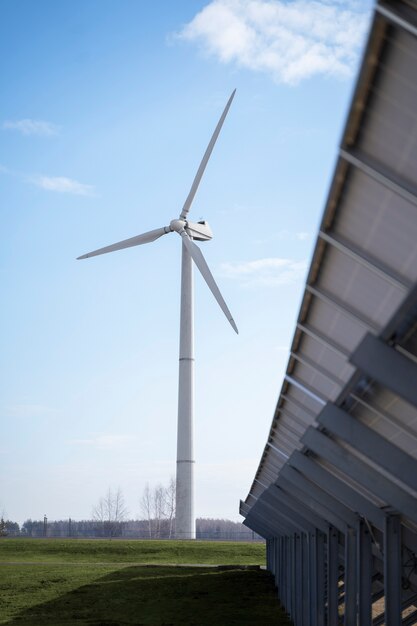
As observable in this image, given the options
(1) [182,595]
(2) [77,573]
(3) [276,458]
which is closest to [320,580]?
(3) [276,458]

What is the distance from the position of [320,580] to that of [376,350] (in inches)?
533

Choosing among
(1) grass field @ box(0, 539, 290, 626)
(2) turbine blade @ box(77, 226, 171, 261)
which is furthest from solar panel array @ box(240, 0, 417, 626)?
(2) turbine blade @ box(77, 226, 171, 261)

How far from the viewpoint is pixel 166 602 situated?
37.3 meters

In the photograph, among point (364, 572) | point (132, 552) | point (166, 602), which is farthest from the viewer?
point (132, 552)

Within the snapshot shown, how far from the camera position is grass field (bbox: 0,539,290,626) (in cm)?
3188

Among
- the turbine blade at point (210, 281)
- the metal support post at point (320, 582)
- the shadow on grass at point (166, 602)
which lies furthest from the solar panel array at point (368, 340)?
the turbine blade at point (210, 281)

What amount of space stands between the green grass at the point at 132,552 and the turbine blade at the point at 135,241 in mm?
24564

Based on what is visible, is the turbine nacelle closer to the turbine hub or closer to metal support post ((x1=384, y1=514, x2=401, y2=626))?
the turbine hub

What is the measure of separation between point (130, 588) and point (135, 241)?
43.6m

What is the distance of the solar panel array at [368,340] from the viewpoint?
6176 millimetres

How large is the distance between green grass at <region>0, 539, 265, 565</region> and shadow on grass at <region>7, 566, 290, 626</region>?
51.6ft

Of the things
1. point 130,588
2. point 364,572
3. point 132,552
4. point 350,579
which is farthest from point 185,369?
point 364,572

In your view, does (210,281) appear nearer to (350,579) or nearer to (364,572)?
(350,579)

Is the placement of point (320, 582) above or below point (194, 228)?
below
